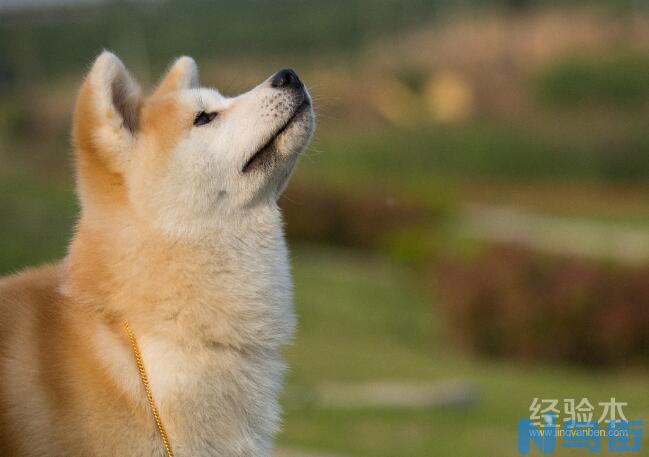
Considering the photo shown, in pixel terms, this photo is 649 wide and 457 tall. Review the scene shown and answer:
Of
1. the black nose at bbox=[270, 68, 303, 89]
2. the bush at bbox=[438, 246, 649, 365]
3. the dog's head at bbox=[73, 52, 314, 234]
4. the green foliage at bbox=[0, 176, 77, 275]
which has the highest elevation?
the green foliage at bbox=[0, 176, 77, 275]

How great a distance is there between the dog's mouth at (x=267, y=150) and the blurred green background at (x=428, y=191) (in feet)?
1.74

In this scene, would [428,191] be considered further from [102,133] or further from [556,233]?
[102,133]

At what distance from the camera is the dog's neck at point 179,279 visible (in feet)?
12.8

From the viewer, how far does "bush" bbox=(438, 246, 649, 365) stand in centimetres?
1324

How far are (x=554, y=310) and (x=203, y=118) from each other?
32.2 feet

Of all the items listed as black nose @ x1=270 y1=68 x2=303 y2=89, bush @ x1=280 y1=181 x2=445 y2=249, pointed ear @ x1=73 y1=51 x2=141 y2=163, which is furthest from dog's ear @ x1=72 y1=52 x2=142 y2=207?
bush @ x1=280 y1=181 x2=445 y2=249

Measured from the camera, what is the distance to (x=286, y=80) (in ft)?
13.9

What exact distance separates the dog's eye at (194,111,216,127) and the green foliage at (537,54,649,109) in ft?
83.0

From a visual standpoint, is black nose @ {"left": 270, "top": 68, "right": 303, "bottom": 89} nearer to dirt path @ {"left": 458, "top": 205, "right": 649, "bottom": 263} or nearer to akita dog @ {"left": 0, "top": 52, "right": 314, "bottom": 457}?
akita dog @ {"left": 0, "top": 52, "right": 314, "bottom": 457}

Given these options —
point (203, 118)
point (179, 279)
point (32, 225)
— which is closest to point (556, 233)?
point (32, 225)

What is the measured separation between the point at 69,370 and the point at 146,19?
27600mm

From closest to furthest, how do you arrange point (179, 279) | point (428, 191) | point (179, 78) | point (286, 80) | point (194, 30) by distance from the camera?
point (179, 279)
point (286, 80)
point (179, 78)
point (428, 191)
point (194, 30)

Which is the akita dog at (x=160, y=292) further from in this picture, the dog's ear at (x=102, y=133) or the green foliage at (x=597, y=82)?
the green foliage at (x=597, y=82)

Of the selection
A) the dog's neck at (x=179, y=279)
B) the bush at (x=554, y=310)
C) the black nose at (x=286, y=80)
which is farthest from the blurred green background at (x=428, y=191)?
the dog's neck at (x=179, y=279)
